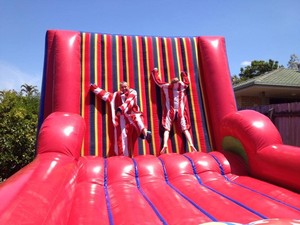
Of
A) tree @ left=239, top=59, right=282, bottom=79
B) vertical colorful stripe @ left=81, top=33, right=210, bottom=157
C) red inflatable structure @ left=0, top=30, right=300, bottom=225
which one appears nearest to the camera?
red inflatable structure @ left=0, top=30, right=300, bottom=225

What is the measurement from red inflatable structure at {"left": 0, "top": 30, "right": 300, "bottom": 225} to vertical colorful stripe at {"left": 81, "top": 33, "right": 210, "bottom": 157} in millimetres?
10

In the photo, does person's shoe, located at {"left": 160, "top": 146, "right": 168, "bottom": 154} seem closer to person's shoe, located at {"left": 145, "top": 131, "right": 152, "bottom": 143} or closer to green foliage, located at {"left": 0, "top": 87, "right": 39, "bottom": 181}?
person's shoe, located at {"left": 145, "top": 131, "right": 152, "bottom": 143}

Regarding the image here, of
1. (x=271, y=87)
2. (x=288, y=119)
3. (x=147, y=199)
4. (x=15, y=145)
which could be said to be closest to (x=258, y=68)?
(x=271, y=87)

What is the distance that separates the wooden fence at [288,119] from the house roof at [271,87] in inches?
106

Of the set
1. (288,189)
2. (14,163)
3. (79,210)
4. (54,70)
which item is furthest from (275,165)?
(14,163)

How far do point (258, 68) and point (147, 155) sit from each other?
2447 cm

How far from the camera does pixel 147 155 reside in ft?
9.53

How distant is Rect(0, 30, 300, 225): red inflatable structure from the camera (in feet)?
5.48

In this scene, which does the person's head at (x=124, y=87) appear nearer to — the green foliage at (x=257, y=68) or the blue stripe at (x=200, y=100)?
the blue stripe at (x=200, y=100)

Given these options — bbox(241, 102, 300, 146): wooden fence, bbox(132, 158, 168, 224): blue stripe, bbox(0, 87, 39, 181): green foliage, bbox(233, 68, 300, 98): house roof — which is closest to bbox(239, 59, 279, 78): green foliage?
bbox(233, 68, 300, 98): house roof

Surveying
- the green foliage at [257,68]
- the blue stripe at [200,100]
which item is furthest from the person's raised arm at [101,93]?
the green foliage at [257,68]

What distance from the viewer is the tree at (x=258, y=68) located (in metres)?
25.0

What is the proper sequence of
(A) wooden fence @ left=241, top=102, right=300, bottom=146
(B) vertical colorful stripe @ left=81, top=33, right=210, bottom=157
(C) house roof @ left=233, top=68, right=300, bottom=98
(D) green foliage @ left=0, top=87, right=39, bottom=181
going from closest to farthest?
(B) vertical colorful stripe @ left=81, top=33, right=210, bottom=157
(D) green foliage @ left=0, top=87, right=39, bottom=181
(A) wooden fence @ left=241, top=102, right=300, bottom=146
(C) house roof @ left=233, top=68, right=300, bottom=98

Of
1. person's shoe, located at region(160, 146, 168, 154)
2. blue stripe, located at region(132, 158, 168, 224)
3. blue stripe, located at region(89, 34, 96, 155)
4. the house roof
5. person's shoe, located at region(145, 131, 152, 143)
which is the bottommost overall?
blue stripe, located at region(132, 158, 168, 224)
